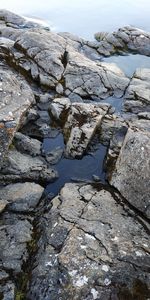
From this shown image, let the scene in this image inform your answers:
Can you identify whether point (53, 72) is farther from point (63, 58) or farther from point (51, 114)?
point (51, 114)

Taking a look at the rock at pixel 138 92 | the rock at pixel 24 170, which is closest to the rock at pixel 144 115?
the rock at pixel 138 92

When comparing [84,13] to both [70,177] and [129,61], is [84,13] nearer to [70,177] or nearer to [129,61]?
[129,61]

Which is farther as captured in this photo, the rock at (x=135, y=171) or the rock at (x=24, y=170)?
the rock at (x=24, y=170)

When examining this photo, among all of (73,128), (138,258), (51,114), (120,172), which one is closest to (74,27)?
(51,114)

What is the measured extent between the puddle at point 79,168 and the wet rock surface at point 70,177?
3cm

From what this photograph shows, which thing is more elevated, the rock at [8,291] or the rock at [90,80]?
the rock at [90,80]

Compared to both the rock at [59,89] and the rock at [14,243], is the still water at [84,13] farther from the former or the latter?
the rock at [14,243]

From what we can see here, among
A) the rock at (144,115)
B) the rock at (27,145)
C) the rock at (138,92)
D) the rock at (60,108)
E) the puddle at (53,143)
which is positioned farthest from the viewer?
the rock at (138,92)

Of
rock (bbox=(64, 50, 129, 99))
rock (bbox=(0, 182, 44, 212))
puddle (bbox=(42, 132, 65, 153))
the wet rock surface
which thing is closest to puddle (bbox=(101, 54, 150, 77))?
the wet rock surface

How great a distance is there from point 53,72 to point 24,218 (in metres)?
6.97

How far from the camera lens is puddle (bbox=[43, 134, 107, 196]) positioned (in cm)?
943

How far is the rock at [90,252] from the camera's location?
6.47 metres

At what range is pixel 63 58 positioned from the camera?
14.1m

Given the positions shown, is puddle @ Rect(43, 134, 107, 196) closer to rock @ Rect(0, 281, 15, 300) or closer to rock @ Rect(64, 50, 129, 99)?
rock @ Rect(0, 281, 15, 300)
